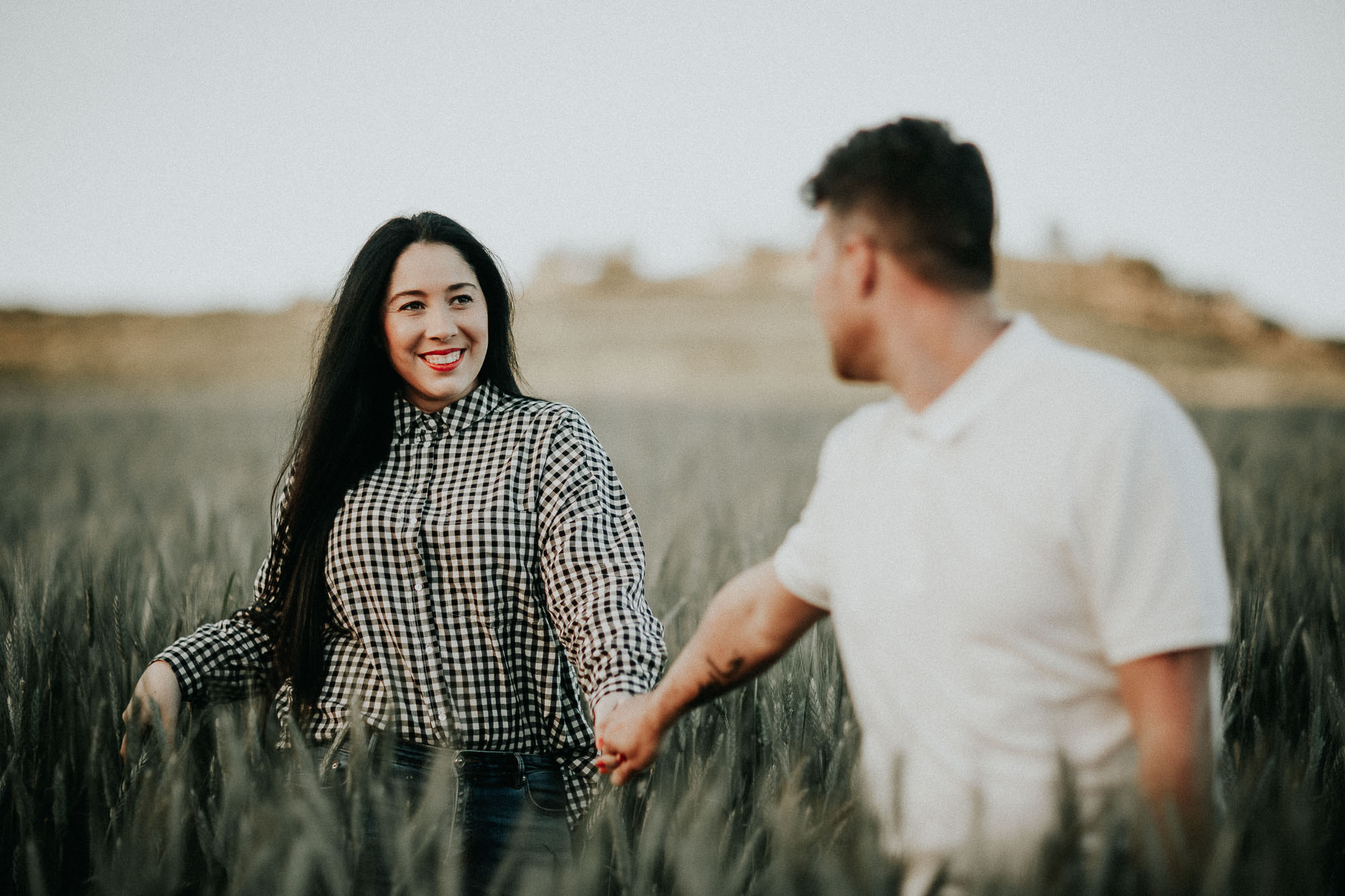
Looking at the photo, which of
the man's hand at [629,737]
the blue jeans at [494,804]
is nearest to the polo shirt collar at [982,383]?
the man's hand at [629,737]

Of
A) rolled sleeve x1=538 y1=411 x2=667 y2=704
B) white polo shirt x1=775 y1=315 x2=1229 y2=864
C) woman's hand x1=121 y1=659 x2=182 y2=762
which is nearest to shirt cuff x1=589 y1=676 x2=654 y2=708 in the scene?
rolled sleeve x1=538 y1=411 x2=667 y2=704

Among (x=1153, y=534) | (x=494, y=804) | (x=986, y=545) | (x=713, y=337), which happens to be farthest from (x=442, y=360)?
(x=713, y=337)

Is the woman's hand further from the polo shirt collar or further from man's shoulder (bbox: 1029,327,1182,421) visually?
man's shoulder (bbox: 1029,327,1182,421)

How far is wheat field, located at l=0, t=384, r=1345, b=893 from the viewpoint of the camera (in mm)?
873

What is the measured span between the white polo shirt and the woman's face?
101 centimetres

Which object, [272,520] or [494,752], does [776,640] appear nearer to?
[494,752]

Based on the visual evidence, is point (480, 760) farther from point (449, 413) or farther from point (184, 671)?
point (449, 413)

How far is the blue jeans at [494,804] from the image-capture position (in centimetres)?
146

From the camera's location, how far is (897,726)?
1.00 metres

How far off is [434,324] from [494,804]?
2.86 ft

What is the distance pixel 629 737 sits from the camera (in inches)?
53.8

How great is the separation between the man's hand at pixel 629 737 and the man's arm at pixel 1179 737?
679mm

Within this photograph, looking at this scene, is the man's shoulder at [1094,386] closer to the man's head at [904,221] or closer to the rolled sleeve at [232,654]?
the man's head at [904,221]

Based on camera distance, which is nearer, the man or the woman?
the man
